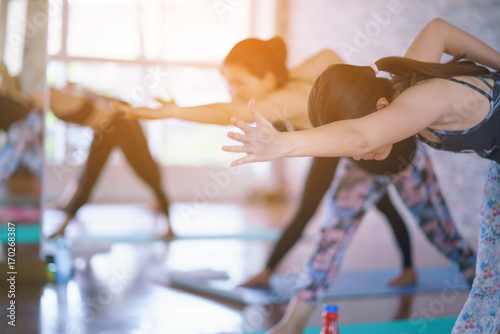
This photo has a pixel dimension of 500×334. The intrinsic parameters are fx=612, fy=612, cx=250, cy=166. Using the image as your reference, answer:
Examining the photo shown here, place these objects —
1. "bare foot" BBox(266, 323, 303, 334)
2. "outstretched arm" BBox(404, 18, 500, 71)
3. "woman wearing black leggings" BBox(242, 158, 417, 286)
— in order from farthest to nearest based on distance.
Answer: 1. "woman wearing black leggings" BBox(242, 158, 417, 286)
2. "bare foot" BBox(266, 323, 303, 334)
3. "outstretched arm" BBox(404, 18, 500, 71)

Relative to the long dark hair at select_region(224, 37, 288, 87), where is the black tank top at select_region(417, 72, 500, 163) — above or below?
below

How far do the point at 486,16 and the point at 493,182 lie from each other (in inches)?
119

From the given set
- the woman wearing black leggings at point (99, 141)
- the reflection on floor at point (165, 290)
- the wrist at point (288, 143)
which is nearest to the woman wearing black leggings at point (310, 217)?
the reflection on floor at point (165, 290)

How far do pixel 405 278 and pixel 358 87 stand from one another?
211 cm

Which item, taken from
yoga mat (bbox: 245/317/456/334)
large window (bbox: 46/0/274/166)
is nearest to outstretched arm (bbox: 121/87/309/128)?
yoga mat (bbox: 245/317/456/334)

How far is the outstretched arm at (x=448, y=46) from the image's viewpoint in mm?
1683

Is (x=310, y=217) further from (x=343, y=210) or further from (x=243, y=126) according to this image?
(x=243, y=126)

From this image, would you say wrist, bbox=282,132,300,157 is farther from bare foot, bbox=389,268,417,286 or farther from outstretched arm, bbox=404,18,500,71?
bare foot, bbox=389,268,417,286

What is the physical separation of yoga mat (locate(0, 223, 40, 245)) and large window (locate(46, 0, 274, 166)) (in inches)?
127

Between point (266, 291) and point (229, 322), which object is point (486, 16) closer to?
point (266, 291)

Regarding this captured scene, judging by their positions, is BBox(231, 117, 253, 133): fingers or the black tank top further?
the black tank top

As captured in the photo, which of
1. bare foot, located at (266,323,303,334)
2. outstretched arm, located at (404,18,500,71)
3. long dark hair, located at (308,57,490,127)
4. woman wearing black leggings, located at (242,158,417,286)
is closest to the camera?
long dark hair, located at (308,57,490,127)

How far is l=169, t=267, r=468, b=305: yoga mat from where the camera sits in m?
2.90

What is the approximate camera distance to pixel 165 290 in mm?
3035
